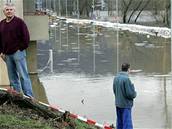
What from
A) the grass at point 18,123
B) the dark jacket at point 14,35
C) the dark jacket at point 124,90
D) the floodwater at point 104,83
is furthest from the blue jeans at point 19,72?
the floodwater at point 104,83

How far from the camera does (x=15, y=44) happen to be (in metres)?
9.55

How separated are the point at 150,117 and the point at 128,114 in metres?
2.41

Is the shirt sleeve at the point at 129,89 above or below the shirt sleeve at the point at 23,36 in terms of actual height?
below

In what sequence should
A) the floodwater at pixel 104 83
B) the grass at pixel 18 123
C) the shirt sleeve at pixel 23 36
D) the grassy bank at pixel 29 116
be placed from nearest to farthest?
the grass at pixel 18 123
the grassy bank at pixel 29 116
the shirt sleeve at pixel 23 36
the floodwater at pixel 104 83

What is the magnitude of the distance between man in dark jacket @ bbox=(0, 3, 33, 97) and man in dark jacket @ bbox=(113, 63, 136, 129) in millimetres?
1521

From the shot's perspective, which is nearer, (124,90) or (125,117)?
(124,90)

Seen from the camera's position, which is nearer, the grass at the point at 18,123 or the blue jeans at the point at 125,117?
the grass at the point at 18,123


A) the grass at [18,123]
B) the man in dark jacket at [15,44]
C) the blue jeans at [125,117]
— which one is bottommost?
the blue jeans at [125,117]

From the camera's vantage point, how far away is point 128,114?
9438 mm

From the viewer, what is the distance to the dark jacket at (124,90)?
9156mm

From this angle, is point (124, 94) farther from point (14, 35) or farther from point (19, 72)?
point (14, 35)

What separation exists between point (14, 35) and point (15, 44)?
157mm

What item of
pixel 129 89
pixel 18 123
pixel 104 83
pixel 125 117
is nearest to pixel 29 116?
pixel 18 123

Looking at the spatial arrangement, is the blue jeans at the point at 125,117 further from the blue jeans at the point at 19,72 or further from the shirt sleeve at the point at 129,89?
the blue jeans at the point at 19,72
